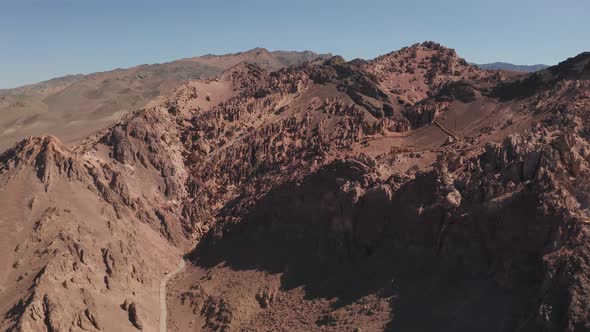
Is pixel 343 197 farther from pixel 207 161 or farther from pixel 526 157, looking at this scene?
pixel 207 161

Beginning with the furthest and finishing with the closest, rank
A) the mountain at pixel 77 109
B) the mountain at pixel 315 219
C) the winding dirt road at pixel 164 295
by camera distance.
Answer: the mountain at pixel 77 109
the winding dirt road at pixel 164 295
the mountain at pixel 315 219

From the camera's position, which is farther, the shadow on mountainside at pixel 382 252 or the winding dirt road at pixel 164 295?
the winding dirt road at pixel 164 295

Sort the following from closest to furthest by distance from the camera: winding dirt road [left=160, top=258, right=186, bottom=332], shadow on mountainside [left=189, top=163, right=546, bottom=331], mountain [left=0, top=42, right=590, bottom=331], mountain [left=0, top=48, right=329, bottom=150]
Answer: shadow on mountainside [left=189, top=163, right=546, bottom=331] < mountain [left=0, top=42, right=590, bottom=331] < winding dirt road [left=160, top=258, right=186, bottom=332] < mountain [left=0, top=48, right=329, bottom=150]

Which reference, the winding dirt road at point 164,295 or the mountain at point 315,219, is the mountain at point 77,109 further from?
the winding dirt road at point 164,295

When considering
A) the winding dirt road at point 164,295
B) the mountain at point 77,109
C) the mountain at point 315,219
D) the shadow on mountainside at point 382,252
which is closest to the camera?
the shadow on mountainside at point 382,252

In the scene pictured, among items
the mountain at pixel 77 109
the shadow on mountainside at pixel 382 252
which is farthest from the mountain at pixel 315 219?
the mountain at pixel 77 109

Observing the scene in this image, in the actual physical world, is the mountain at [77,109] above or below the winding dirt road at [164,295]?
above

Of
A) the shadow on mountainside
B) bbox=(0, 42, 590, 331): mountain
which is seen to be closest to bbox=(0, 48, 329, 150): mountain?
bbox=(0, 42, 590, 331): mountain

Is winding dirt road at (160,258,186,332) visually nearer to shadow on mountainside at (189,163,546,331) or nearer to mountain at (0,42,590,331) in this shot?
mountain at (0,42,590,331)

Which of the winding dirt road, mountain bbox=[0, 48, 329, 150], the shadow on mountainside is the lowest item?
the winding dirt road
